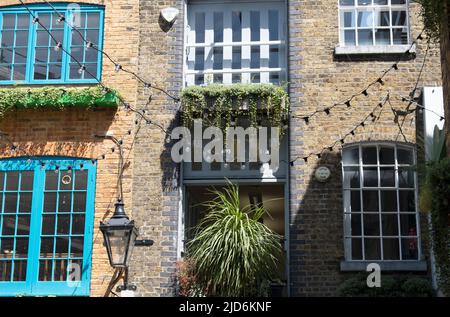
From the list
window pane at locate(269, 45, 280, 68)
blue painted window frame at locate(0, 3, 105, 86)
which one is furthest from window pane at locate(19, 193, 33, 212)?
window pane at locate(269, 45, 280, 68)

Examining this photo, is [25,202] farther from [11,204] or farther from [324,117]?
[324,117]

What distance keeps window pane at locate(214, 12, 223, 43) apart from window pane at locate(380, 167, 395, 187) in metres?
3.41

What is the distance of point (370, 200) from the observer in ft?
38.0

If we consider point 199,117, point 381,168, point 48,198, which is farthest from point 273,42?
point 48,198

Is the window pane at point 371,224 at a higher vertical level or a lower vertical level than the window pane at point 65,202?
lower

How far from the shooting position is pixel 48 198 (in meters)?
11.8

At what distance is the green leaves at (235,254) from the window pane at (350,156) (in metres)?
1.71

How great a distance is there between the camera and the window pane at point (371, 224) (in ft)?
37.5

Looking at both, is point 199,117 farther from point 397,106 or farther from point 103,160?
point 397,106

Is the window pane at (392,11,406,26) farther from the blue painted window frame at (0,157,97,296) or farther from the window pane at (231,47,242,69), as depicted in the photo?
the blue painted window frame at (0,157,97,296)

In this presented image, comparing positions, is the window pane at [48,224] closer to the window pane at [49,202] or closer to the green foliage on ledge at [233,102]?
the window pane at [49,202]

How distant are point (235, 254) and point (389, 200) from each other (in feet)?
8.47

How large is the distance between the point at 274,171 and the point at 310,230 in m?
1.14

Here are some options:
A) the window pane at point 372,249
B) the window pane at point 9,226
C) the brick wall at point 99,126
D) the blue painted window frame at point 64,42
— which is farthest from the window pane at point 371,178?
the window pane at point 9,226
